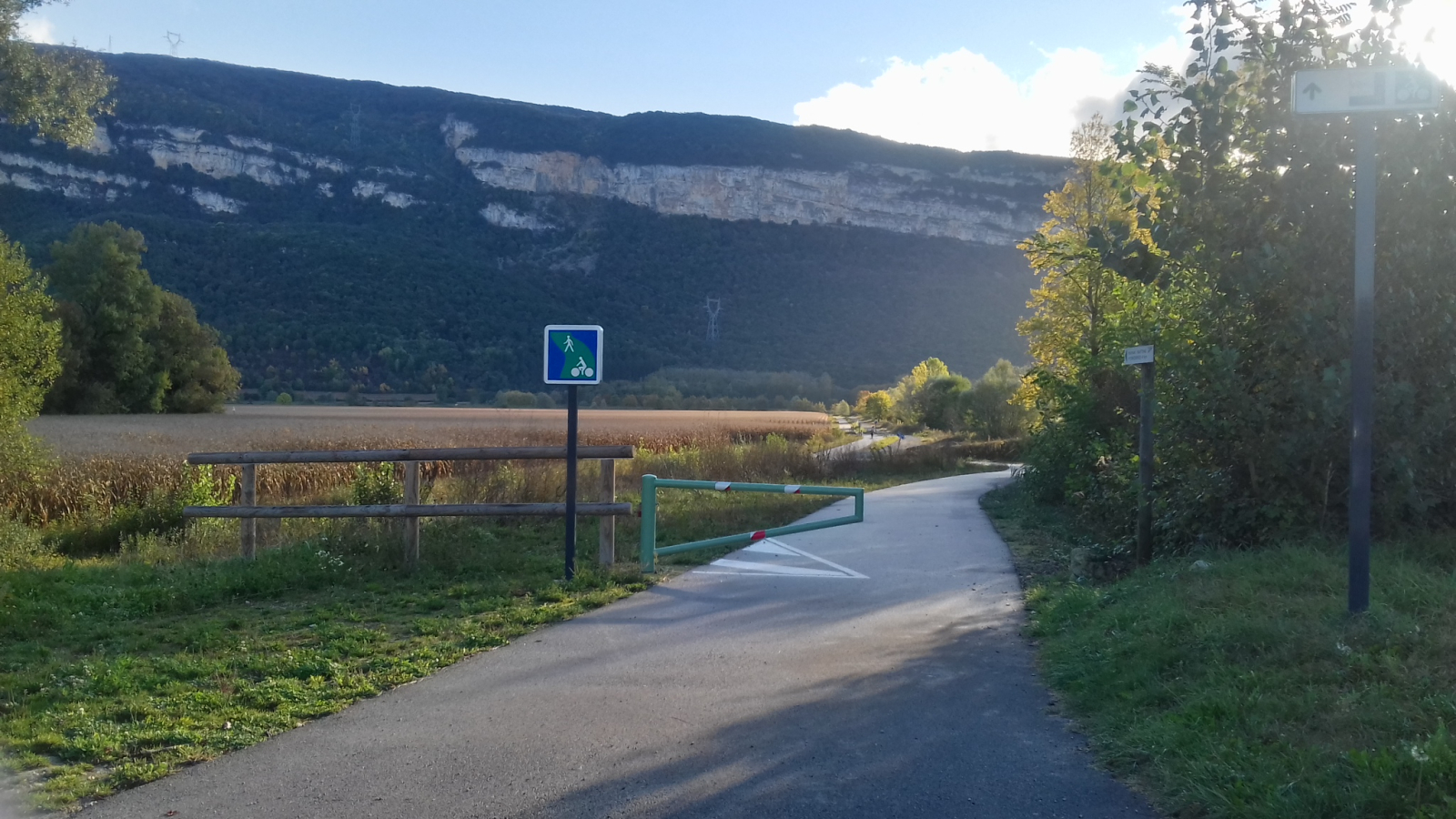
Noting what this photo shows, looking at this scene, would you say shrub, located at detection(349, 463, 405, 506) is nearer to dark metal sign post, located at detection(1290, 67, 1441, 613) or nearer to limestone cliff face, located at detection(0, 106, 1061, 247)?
dark metal sign post, located at detection(1290, 67, 1441, 613)

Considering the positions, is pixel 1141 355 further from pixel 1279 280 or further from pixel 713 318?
pixel 713 318

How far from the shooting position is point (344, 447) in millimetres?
25969

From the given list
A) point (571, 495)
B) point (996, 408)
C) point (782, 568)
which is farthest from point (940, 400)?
point (571, 495)

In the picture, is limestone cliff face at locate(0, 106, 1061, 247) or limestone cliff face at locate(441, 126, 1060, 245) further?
limestone cliff face at locate(441, 126, 1060, 245)

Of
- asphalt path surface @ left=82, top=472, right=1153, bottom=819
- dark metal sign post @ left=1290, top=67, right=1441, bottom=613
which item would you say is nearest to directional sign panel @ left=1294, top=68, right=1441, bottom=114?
dark metal sign post @ left=1290, top=67, right=1441, bottom=613

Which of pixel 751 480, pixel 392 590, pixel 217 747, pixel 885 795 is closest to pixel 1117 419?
pixel 751 480

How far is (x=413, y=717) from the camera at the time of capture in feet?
17.8

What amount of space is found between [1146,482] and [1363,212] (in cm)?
401

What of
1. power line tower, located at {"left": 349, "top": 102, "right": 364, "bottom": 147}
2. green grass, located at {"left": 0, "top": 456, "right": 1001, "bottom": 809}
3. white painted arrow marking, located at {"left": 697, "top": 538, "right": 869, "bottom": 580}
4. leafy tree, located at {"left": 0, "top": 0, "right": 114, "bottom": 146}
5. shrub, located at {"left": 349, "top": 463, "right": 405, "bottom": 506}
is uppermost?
power line tower, located at {"left": 349, "top": 102, "right": 364, "bottom": 147}

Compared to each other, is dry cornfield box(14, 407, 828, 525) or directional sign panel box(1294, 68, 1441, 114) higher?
directional sign panel box(1294, 68, 1441, 114)

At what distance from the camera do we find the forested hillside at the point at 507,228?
194ft

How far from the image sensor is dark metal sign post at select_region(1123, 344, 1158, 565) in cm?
912

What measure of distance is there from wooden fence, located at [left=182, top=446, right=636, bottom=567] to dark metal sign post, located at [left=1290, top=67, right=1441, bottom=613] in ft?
19.7

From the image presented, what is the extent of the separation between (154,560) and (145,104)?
81380mm
